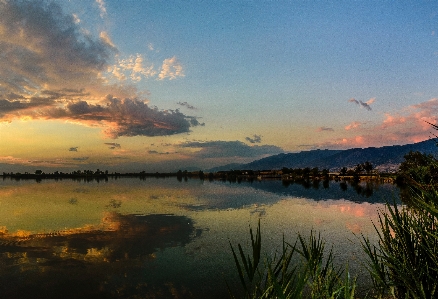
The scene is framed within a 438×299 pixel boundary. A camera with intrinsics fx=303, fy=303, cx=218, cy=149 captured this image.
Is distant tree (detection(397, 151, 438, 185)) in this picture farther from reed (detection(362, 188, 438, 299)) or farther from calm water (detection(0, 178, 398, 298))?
calm water (detection(0, 178, 398, 298))

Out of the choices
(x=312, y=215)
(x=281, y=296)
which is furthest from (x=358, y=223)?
(x=281, y=296)

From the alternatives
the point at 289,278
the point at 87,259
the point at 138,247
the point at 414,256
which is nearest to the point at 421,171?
the point at 414,256

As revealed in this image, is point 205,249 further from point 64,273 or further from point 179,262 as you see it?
point 64,273

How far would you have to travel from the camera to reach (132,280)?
18.8 m

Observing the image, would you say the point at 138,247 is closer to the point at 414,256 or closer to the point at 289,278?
the point at 414,256

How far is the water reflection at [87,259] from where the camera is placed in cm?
1755

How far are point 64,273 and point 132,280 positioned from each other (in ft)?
16.7

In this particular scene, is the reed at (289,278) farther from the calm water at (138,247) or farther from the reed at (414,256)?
the calm water at (138,247)

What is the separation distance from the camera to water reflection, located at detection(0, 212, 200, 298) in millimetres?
17547

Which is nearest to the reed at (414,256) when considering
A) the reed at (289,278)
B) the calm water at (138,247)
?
the calm water at (138,247)

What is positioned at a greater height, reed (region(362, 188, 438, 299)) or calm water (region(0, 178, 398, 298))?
reed (region(362, 188, 438, 299))

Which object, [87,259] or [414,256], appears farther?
[87,259]

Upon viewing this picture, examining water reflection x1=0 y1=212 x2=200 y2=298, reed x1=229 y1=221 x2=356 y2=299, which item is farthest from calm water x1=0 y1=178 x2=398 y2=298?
reed x1=229 y1=221 x2=356 y2=299

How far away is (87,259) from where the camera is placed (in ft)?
75.6
